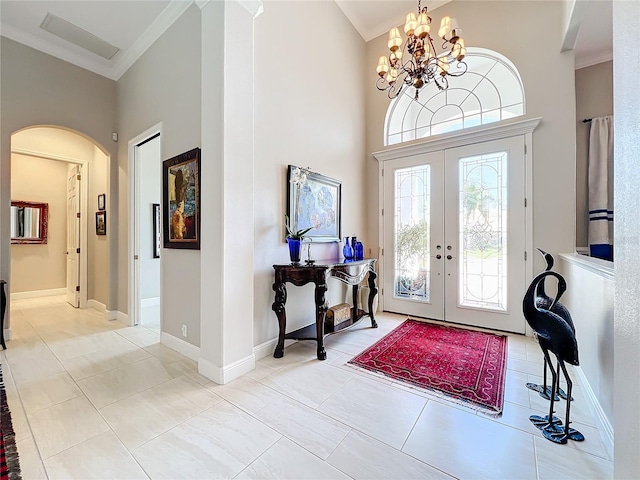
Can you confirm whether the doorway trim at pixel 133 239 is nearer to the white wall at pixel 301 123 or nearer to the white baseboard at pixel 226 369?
the white baseboard at pixel 226 369

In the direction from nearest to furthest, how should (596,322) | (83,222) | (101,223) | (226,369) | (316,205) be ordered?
(596,322) → (226,369) → (316,205) → (101,223) → (83,222)

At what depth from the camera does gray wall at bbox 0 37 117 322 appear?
10.8ft

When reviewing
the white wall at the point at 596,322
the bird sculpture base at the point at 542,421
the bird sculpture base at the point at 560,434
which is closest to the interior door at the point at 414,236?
the white wall at the point at 596,322

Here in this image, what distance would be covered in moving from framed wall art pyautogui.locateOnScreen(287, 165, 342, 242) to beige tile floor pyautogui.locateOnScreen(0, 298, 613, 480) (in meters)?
1.51

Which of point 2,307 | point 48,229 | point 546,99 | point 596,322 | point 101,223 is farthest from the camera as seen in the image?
point 48,229

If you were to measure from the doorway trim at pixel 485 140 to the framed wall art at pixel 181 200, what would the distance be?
2.85m

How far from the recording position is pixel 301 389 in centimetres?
216

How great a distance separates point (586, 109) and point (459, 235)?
7.43 ft

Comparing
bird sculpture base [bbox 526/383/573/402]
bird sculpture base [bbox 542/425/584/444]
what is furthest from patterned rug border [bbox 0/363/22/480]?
bird sculpture base [bbox 526/383/573/402]

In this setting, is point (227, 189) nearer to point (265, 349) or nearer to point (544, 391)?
point (265, 349)

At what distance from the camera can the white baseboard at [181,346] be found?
107 inches

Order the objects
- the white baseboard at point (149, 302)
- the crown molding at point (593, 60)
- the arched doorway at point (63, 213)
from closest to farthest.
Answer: the crown molding at point (593, 60) < the arched doorway at point (63, 213) < the white baseboard at point (149, 302)

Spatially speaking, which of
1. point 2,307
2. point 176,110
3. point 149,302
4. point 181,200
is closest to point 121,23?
point 176,110

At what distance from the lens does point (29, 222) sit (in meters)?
5.53
